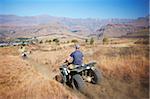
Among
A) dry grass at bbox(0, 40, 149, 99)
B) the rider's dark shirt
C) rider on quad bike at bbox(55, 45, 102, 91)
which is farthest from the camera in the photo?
the rider's dark shirt

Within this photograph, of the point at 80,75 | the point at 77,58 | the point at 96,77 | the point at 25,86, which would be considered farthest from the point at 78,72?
the point at 25,86

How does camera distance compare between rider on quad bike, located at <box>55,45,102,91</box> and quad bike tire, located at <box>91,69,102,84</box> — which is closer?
rider on quad bike, located at <box>55,45,102,91</box>

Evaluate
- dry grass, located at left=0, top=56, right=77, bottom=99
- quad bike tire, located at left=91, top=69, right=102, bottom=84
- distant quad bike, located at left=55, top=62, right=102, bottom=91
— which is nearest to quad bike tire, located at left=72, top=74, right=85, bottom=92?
distant quad bike, located at left=55, top=62, right=102, bottom=91

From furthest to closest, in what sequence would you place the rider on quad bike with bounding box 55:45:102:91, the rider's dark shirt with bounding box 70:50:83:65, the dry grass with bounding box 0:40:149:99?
the rider's dark shirt with bounding box 70:50:83:65
the rider on quad bike with bounding box 55:45:102:91
the dry grass with bounding box 0:40:149:99

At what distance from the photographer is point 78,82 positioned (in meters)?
3.64

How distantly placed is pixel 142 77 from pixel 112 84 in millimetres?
463

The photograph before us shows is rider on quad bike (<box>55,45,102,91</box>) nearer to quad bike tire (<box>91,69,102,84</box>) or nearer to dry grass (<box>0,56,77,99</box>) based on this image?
quad bike tire (<box>91,69,102,84</box>)

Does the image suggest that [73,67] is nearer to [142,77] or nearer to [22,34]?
[142,77]

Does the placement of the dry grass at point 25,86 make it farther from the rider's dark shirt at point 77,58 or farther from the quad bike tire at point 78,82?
the rider's dark shirt at point 77,58

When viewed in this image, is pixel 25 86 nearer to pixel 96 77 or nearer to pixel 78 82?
pixel 78 82

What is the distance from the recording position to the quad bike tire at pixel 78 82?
142 inches

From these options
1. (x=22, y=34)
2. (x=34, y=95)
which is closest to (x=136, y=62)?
(x=34, y=95)

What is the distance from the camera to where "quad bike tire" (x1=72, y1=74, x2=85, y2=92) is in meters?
3.62

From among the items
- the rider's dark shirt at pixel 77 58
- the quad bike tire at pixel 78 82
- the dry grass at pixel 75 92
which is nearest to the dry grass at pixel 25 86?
the dry grass at pixel 75 92
